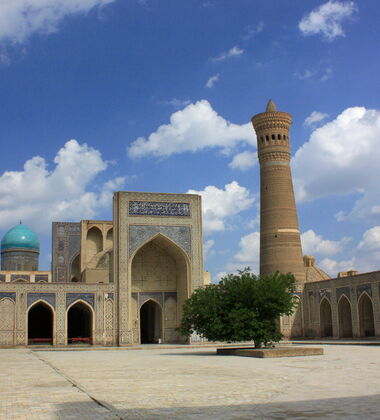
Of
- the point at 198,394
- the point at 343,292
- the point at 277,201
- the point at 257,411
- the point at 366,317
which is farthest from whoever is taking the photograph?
the point at 277,201

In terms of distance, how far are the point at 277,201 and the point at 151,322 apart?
8568 millimetres

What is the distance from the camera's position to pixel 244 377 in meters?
8.14

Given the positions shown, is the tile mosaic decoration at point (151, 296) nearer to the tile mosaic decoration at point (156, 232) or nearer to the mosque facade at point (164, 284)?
the mosque facade at point (164, 284)

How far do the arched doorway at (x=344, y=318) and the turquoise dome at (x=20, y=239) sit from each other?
908 inches

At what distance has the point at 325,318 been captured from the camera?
26.6 metres

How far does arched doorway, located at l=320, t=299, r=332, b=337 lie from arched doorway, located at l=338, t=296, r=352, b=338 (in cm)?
101

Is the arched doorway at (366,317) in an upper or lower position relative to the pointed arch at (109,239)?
lower

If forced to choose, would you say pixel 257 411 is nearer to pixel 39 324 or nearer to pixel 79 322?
pixel 79 322

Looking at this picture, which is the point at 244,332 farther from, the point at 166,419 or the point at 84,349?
the point at 166,419

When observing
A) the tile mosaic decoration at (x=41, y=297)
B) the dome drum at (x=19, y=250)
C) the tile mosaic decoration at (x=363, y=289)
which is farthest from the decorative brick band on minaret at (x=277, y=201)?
the dome drum at (x=19, y=250)

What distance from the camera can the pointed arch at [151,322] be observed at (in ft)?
82.2

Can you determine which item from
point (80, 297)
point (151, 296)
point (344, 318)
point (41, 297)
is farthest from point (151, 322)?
point (344, 318)

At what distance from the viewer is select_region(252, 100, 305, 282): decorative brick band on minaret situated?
2895 cm

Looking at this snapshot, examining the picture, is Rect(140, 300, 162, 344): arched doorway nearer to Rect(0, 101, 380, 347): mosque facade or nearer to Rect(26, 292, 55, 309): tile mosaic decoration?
Rect(0, 101, 380, 347): mosque facade
